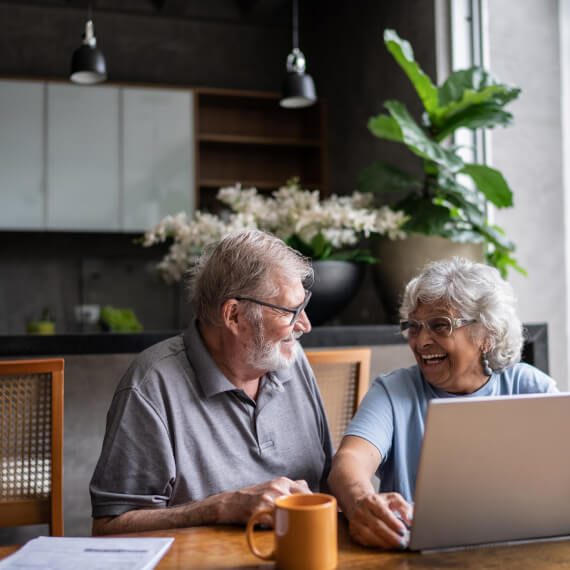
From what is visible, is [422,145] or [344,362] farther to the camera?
[422,145]

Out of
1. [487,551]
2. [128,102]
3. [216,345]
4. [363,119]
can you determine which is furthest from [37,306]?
[487,551]

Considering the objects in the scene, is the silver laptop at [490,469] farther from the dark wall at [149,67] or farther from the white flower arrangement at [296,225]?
the dark wall at [149,67]

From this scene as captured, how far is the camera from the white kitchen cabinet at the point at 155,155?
431cm

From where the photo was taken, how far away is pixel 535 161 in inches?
119

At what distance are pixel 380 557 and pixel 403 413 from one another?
20.4 inches

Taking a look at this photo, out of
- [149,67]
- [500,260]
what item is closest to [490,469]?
[500,260]

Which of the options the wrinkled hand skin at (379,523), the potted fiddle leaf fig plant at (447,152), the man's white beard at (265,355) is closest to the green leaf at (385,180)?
the potted fiddle leaf fig plant at (447,152)

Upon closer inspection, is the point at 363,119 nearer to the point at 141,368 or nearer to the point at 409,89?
the point at 409,89

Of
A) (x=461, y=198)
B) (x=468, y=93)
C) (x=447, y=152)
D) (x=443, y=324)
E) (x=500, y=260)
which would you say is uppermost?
Answer: (x=468, y=93)

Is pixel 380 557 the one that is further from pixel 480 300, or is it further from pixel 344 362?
pixel 344 362

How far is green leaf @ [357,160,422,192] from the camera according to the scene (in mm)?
2627

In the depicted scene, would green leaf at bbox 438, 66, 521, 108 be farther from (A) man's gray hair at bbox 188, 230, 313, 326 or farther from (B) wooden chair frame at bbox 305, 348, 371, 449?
(A) man's gray hair at bbox 188, 230, 313, 326

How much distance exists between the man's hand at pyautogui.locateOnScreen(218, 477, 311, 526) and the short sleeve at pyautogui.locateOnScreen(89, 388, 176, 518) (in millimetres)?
188

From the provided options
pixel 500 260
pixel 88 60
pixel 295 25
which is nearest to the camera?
pixel 500 260
